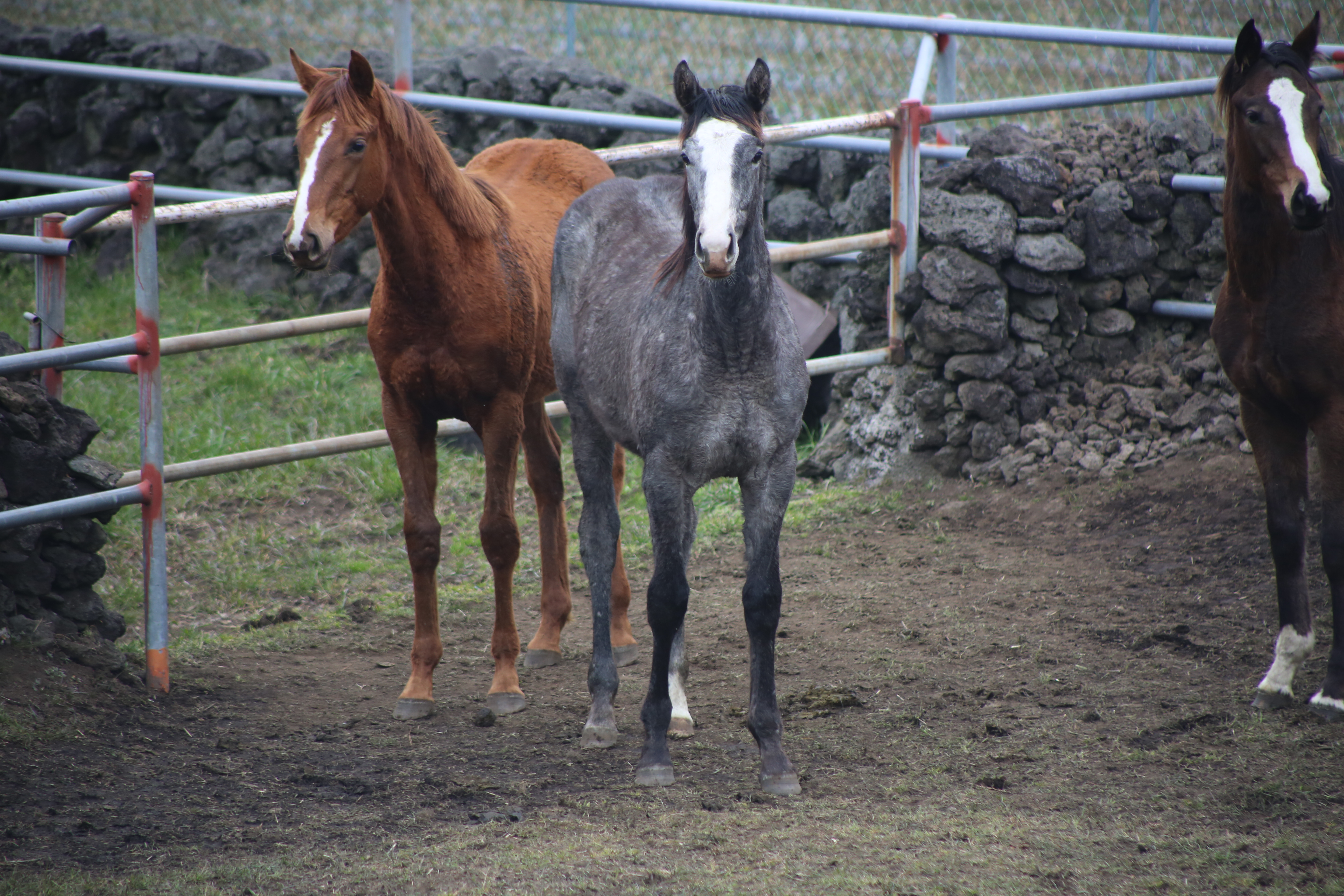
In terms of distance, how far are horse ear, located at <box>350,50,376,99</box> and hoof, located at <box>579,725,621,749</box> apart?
218 cm

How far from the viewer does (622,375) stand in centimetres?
373

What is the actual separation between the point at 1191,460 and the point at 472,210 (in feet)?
12.7

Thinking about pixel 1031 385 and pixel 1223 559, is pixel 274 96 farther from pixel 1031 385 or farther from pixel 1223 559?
pixel 1223 559

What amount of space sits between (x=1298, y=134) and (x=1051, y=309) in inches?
105

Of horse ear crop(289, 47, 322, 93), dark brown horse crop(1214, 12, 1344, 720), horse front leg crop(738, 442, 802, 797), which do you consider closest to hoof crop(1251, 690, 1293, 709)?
dark brown horse crop(1214, 12, 1344, 720)

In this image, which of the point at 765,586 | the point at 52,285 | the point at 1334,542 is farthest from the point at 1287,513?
the point at 52,285

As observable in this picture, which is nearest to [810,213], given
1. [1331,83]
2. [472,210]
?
[1331,83]

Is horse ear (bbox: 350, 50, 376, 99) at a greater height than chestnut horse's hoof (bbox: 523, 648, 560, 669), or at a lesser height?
greater

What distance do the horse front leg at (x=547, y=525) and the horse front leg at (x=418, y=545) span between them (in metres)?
0.54

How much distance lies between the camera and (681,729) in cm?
387

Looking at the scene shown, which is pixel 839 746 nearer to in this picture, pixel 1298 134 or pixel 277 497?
pixel 1298 134

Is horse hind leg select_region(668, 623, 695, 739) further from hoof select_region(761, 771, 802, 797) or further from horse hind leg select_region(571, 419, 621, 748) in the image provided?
hoof select_region(761, 771, 802, 797)

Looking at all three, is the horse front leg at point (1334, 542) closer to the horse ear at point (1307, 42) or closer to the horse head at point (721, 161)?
the horse ear at point (1307, 42)

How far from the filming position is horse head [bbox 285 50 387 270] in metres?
3.65
